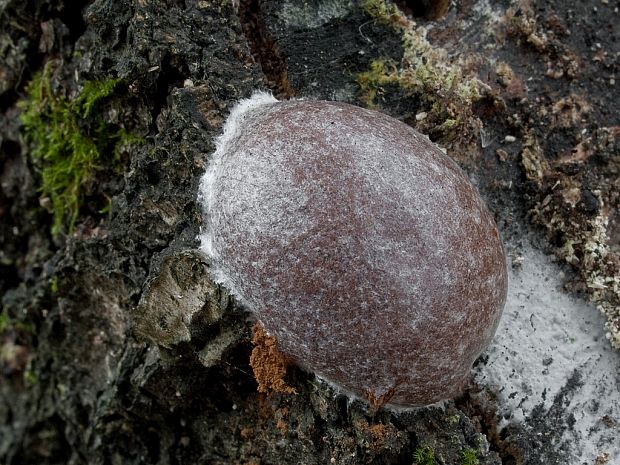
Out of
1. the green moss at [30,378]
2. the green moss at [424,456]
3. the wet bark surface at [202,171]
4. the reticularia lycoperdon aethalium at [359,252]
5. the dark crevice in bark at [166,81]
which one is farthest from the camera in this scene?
the green moss at [30,378]

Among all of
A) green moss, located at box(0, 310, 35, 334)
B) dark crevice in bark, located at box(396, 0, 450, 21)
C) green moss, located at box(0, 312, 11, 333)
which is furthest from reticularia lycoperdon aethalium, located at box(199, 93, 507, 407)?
green moss, located at box(0, 312, 11, 333)

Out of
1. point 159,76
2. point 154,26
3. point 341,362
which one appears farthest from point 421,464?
point 154,26

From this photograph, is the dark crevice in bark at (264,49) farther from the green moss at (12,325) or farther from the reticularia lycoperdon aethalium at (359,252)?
the green moss at (12,325)

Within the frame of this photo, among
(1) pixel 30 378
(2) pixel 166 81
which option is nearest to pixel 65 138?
(2) pixel 166 81

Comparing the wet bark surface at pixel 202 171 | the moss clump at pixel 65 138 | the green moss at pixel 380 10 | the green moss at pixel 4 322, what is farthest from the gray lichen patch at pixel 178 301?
the green moss at pixel 4 322

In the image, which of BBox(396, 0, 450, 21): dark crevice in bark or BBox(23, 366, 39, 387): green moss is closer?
BBox(396, 0, 450, 21): dark crevice in bark

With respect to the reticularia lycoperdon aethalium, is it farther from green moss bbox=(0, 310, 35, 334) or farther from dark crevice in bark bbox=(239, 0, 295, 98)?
green moss bbox=(0, 310, 35, 334)
